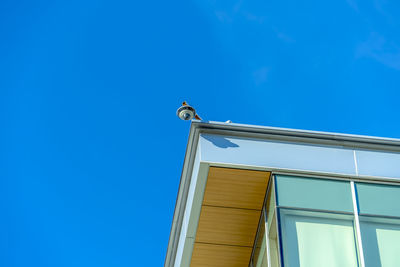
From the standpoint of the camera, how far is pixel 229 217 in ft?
51.6

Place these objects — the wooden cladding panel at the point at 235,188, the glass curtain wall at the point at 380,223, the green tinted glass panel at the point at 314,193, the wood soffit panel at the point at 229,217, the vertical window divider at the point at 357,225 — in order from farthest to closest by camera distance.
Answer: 1. the wood soffit panel at the point at 229,217
2. the wooden cladding panel at the point at 235,188
3. the green tinted glass panel at the point at 314,193
4. the glass curtain wall at the point at 380,223
5. the vertical window divider at the point at 357,225

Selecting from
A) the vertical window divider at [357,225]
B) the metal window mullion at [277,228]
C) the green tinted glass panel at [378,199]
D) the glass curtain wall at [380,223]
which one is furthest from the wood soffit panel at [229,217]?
the glass curtain wall at [380,223]

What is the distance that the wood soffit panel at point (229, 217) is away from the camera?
14.9 m

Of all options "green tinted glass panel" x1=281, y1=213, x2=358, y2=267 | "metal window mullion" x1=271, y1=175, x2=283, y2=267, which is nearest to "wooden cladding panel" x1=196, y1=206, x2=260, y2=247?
"metal window mullion" x1=271, y1=175, x2=283, y2=267

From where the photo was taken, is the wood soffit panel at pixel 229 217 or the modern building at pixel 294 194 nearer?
the modern building at pixel 294 194

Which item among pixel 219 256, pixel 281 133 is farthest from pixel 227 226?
pixel 281 133

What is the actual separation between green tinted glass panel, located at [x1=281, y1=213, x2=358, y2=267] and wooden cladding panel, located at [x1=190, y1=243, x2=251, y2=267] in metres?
2.42

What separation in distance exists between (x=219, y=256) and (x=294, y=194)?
9.55 feet

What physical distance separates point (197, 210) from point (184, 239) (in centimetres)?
91

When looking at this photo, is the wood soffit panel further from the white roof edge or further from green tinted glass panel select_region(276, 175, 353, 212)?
the white roof edge

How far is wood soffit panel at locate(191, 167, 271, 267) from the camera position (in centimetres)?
1491

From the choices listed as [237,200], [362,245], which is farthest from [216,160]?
[362,245]

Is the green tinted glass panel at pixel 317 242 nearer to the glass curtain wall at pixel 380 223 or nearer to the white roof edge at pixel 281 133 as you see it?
the glass curtain wall at pixel 380 223

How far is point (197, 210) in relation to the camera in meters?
15.5
